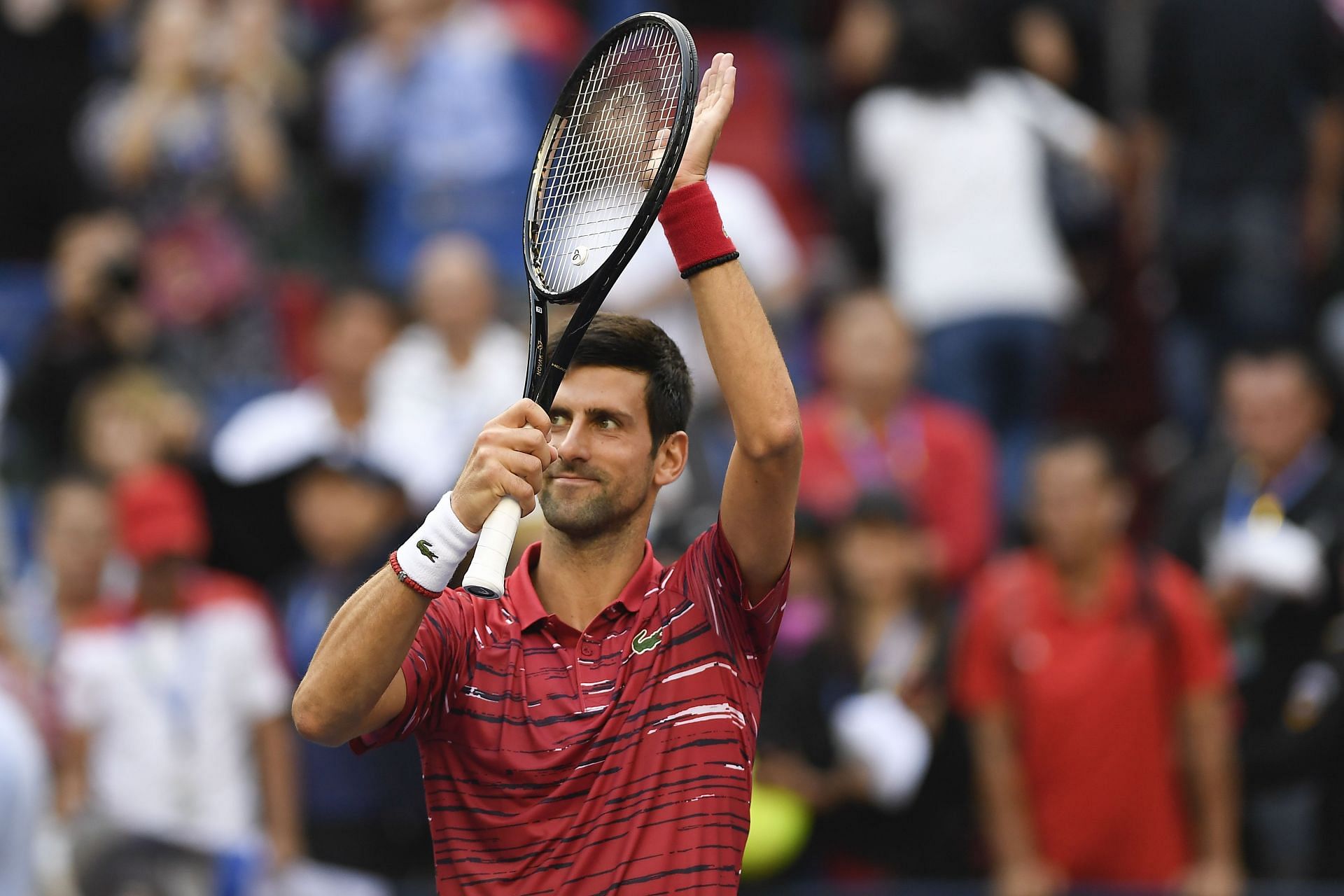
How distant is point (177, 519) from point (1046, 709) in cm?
311

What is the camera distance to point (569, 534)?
3.67 metres

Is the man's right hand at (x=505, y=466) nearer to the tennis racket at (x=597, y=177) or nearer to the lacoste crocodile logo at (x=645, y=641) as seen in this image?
the tennis racket at (x=597, y=177)

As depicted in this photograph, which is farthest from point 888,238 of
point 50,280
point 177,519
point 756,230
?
point 50,280

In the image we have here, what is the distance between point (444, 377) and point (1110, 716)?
3090 mm

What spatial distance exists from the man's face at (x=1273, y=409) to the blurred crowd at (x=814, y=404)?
0.06 feet

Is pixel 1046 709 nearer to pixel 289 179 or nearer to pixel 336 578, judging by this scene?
pixel 336 578

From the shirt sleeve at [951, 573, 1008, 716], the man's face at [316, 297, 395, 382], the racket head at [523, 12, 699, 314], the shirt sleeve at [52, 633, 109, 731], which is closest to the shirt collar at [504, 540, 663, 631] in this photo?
the racket head at [523, 12, 699, 314]

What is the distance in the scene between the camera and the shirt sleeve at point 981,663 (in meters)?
6.81

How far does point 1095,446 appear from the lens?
707 cm

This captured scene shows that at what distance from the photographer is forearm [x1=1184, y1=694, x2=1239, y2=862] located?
657cm

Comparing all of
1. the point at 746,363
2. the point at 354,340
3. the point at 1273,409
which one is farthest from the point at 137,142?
the point at 746,363

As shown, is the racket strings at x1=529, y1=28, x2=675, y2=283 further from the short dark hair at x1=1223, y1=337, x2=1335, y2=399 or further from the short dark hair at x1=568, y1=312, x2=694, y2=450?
the short dark hair at x1=1223, y1=337, x2=1335, y2=399

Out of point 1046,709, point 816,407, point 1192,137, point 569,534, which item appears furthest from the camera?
point 1192,137

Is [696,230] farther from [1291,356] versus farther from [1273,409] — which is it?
[1291,356]
